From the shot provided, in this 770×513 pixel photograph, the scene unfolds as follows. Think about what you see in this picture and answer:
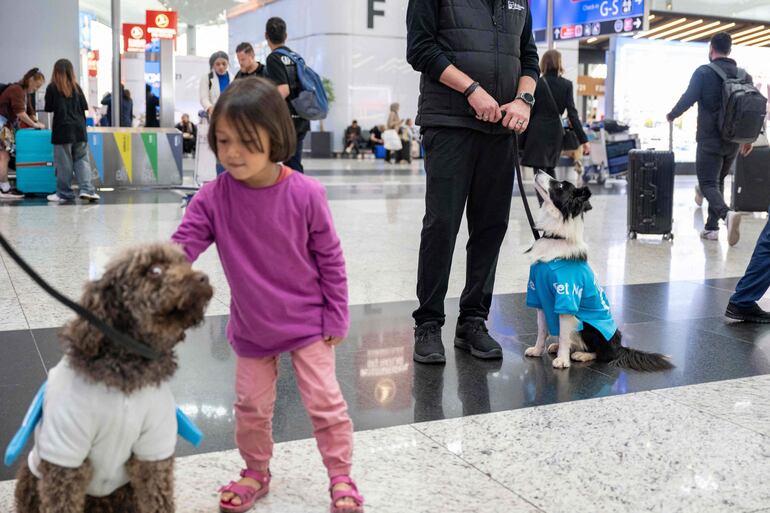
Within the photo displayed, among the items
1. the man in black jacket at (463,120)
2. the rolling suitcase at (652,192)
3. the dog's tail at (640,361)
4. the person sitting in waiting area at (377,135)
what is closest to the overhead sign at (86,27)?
the person sitting in waiting area at (377,135)

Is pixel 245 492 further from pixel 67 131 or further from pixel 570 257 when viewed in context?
pixel 67 131

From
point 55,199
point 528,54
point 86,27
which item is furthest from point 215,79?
point 86,27

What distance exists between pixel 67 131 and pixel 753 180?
7920mm

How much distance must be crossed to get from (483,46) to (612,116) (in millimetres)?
17664

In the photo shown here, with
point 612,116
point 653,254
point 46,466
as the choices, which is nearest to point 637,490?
point 46,466

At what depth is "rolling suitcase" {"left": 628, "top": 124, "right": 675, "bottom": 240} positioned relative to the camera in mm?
7781

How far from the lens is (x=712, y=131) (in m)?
7.76

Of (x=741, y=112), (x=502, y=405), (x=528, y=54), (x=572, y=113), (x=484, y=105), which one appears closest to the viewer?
(x=502, y=405)

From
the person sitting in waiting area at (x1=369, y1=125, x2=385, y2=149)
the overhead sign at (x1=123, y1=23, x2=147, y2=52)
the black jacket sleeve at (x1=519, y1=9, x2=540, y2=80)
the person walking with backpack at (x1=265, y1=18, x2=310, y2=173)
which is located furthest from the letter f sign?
the black jacket sleeve at (x1=519, y1=9, x2=540, y2=80)

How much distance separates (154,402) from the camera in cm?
176

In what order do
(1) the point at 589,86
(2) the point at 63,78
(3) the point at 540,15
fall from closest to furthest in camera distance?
(2) the point at 63,78 → (3) the point at 540,15 → (1) the point at 589,86

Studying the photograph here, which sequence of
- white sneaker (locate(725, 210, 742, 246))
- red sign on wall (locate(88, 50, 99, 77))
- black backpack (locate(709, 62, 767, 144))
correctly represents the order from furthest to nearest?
red sign on wall (locate(88, 50, 99, 77))
white sneaker (locate(725, 210, 742, 246))
black backpack (locate(709, 62, 767, 144))

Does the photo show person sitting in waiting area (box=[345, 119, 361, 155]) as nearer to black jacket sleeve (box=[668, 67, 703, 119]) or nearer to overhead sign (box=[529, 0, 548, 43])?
overhead sign (box=[529, 0, 548, 43])

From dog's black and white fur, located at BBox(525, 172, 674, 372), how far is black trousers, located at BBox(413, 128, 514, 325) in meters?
0.20
